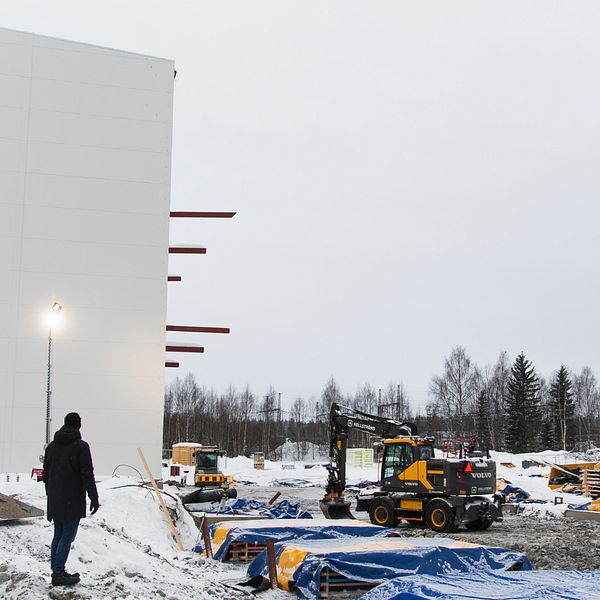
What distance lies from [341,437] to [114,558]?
471 inches

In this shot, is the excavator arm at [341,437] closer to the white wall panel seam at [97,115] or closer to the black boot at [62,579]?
the black boot at [62,579]

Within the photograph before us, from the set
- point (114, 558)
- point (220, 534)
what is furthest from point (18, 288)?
point (114, 558)

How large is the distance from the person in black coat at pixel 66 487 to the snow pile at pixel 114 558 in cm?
39

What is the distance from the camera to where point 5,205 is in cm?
3372

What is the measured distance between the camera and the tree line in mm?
74750

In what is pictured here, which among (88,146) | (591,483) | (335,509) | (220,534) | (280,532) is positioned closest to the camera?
(280,532)

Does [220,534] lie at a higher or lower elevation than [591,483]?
higher

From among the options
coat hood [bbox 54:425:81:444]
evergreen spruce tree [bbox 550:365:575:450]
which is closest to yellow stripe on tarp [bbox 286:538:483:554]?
coat hood [bbox 54:425:81:444]

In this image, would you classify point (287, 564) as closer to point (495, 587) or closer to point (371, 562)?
point (371, 562)

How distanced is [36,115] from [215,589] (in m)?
28.5

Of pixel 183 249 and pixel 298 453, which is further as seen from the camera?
pixel 298 453

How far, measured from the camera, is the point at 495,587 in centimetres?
880

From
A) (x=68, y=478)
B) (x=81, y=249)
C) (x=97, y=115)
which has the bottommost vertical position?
(x=68, y=478)

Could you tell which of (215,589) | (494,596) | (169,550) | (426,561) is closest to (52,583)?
(215,589)
